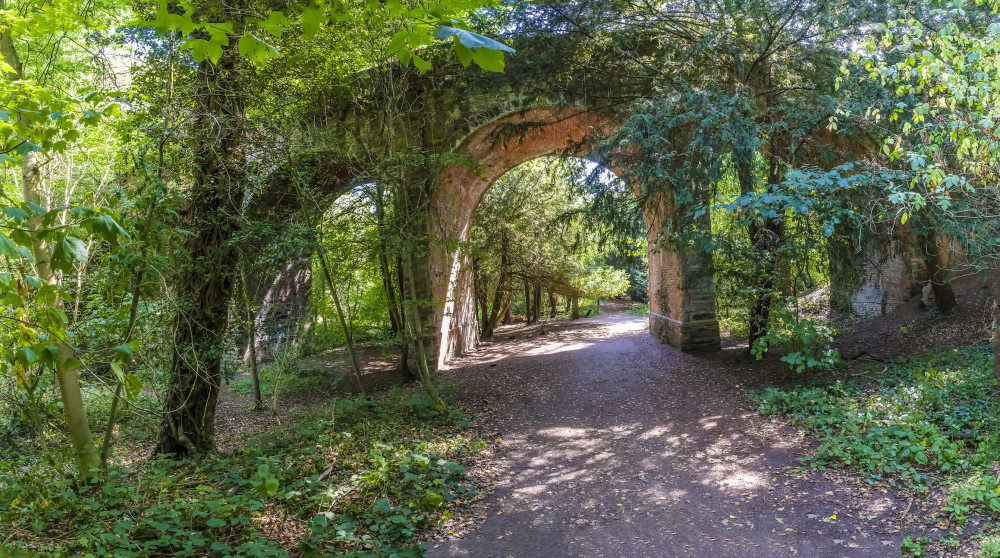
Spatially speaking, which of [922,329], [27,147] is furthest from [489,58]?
[922,329]

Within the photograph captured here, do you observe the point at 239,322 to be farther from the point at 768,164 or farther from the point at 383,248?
the point at 768,164

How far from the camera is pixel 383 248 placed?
758cm

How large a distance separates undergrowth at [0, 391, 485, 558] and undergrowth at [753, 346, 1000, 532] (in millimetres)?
3615

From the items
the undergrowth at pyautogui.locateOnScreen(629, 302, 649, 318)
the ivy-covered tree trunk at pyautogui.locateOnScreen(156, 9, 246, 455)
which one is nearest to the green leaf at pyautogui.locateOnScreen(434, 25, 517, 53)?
the ivy-covered tree trunk at pyautogui.locateOnScreen(156, 9, 246, 455)

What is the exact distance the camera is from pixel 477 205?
13078mm

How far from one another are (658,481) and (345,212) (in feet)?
16.4

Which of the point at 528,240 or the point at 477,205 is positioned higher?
the point at 477,205

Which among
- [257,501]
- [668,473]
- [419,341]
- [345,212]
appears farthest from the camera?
[419,341]

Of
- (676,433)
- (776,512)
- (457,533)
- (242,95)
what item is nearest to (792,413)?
(676,433)

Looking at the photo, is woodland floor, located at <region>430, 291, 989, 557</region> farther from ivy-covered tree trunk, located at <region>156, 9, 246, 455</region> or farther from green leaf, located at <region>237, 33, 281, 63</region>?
green leaf, located at <region>237, 33, 281, 63</region>

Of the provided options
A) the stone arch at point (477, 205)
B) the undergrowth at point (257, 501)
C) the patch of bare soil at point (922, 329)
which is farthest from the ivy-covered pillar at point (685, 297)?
the undergrowth at point (257, 501)

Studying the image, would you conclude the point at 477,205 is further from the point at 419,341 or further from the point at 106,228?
the point at 106,228

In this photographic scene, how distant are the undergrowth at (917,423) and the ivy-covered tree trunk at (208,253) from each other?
6.08 meters

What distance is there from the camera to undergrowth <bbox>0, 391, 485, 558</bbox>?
343 cm
